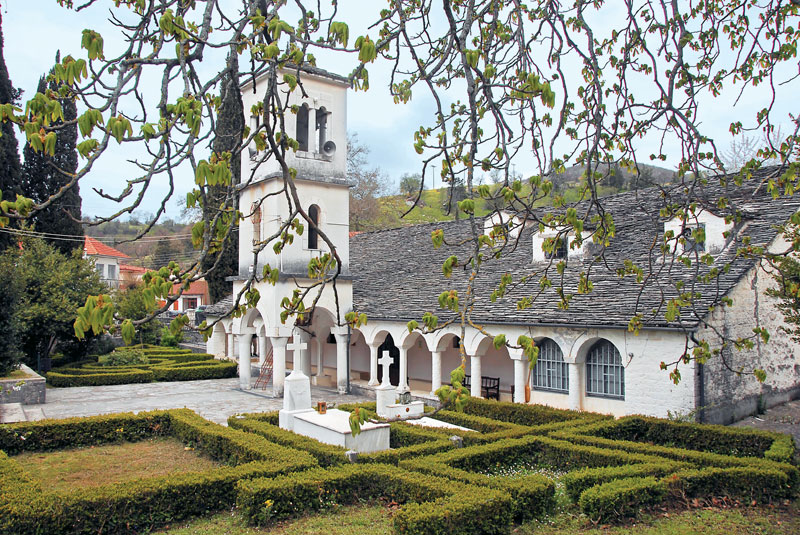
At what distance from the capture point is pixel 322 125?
22547 millimetres

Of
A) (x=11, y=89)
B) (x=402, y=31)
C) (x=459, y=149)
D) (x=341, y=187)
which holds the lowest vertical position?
(x=459, y=149)

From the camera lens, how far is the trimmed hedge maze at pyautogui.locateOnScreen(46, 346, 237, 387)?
80.8 feet

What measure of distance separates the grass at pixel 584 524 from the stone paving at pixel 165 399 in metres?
8.45

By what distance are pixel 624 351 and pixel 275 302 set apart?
1125 cm

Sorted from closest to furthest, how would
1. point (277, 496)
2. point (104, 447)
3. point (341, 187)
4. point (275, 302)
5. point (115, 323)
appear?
point (115, 323) < point (277, 496) < point (104, 447) < point (275, 302) < point (341, 187)

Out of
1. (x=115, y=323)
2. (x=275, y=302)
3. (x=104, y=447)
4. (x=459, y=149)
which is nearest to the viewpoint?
(x=115, y=323)

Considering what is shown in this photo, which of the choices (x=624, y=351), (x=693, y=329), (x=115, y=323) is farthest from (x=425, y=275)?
(x=115, y=323)

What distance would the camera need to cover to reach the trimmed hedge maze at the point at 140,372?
80.8 ft

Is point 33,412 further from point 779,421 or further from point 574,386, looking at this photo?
point 779,421

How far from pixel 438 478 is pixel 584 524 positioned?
7.59ft

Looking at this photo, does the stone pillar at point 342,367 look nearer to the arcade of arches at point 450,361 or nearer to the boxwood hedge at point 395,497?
the arcade of arches at point 450,361

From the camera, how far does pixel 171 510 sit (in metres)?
9.41

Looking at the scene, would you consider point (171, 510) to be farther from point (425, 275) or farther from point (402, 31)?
point (425, 275)

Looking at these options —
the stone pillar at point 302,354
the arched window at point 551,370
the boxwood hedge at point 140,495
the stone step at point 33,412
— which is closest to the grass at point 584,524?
the boxwood hedge at point 140,495
